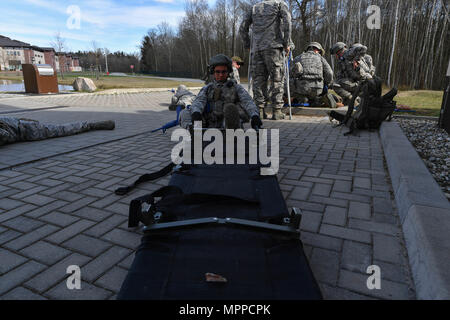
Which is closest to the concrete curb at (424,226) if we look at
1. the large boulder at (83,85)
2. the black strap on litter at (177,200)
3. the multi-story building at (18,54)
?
the black strap on litter at (177,200)

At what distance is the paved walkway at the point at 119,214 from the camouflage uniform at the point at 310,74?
3150mm

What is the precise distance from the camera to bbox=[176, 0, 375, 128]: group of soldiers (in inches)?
154

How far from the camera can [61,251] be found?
Result: 1851 millimetres

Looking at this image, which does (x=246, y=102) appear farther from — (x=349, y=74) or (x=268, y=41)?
(x=349, y=74)

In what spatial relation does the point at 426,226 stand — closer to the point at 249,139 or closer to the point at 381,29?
the point at 249,139

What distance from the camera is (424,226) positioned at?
167 centimetres

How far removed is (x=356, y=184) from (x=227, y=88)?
205 cm

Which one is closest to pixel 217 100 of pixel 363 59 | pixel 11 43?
pixel 363 59

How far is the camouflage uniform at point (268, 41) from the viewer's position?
240 inches

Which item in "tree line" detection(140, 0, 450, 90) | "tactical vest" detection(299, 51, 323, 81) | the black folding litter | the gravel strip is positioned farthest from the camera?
"tree line" detection(140, 0, 450, 90)

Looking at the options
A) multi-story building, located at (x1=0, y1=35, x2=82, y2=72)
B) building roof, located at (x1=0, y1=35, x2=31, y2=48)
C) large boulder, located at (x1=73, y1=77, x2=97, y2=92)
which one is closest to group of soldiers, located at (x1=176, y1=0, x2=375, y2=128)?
large boulder, located at (x1=73, y1=77, x2=97, y2=92)

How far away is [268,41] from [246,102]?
10.2 feet

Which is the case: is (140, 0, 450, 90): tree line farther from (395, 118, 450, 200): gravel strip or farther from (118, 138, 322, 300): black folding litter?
(118, 138, 322, 300): black folding litter
